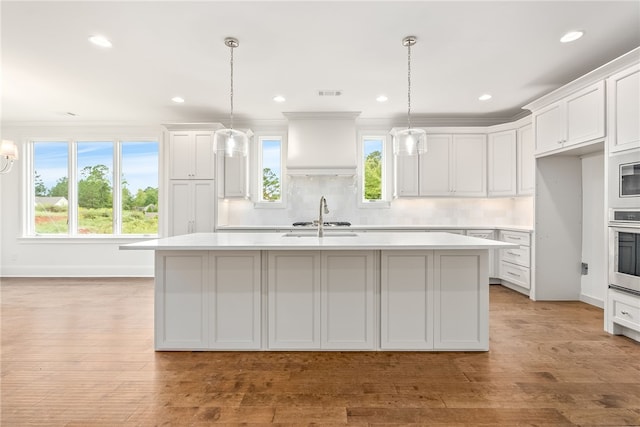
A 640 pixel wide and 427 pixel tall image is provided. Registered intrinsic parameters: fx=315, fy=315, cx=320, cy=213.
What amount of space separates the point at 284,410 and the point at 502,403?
1.30 m

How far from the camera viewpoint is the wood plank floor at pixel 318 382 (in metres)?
1.77

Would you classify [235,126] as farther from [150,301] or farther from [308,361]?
[308,361]

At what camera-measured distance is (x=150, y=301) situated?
13.4ft

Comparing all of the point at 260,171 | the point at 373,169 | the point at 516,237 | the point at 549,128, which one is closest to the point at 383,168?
the point at 373,169

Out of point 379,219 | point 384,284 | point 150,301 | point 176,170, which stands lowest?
point 150,301

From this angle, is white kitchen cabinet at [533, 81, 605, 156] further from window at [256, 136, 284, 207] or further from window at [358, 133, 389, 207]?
window at [256, 136, 284, 207]

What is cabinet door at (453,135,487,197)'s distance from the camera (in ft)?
16.7

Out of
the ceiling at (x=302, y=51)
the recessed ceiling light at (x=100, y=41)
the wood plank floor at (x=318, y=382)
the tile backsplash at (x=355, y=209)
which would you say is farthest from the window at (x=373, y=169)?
the recessed ceiling light at (x=100, y=41)

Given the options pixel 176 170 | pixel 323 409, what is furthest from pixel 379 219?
pixel 323 409

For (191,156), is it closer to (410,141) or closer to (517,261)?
(410,141)

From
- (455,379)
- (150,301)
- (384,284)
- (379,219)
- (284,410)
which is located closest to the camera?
(284,410)

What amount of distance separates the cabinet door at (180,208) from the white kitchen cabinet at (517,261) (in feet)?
15.5

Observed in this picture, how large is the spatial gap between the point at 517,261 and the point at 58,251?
754 cm

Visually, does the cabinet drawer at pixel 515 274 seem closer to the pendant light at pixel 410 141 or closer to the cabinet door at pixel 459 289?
the cabinet door at pixel 459 289
